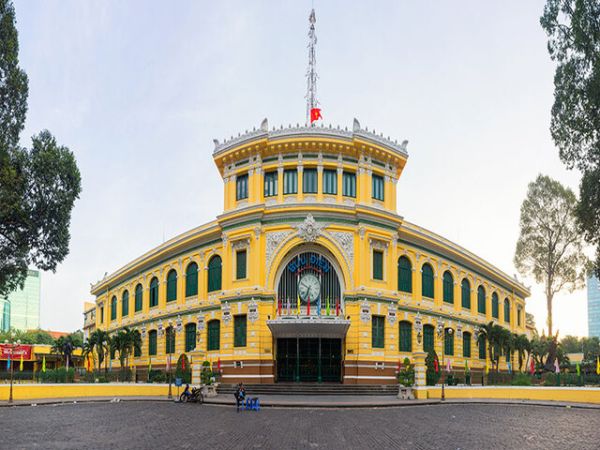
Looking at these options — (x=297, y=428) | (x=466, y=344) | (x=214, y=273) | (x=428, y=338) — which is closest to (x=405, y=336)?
(x=428, y=338)

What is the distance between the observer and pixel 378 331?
1598 inches

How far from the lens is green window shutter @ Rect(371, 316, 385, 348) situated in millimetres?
40188

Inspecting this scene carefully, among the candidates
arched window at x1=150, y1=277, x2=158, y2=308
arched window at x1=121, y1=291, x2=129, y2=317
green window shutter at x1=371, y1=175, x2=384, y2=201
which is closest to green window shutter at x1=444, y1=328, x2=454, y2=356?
green window shutter at x1=371, y1=175, x2=384, y2=201

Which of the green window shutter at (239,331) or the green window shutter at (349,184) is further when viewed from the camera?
the green window shutter at (349,184)

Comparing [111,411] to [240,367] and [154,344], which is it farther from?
[154,344]

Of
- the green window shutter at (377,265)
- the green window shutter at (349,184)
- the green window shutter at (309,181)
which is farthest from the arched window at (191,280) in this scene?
the green window shutter at (377,265)

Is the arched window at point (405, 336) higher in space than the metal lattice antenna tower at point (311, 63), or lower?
lower

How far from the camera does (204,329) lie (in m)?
44.6

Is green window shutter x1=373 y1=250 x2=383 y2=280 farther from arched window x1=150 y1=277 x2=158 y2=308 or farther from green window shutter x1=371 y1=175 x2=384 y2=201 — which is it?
arched window x1=150 y1=277 x2=158 y2=308

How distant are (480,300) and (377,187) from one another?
18.5 metres

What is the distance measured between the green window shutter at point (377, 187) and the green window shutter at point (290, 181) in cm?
538

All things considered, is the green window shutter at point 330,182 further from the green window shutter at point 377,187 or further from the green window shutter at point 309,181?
the green window shutter at point 377,187

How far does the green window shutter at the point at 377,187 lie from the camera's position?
141ft

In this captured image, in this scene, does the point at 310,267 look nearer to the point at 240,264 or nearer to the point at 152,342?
the point at 240,264
